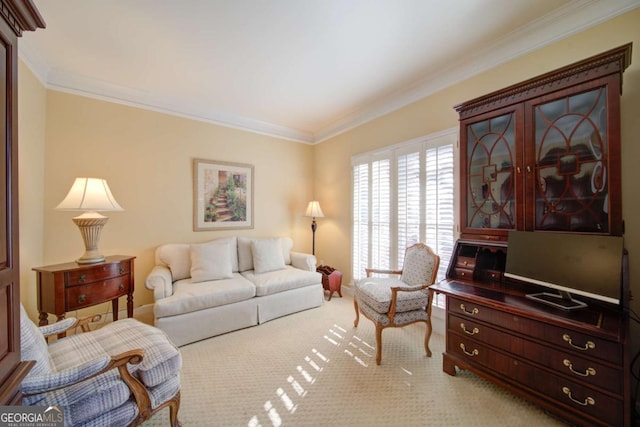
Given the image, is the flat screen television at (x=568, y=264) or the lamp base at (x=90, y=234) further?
the lamp base at (x=90, y=234)

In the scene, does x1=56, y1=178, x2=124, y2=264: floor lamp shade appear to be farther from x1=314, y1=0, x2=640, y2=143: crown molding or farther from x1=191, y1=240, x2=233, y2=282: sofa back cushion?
x1=314, y1=0, x2=640, y2=143: crown molding

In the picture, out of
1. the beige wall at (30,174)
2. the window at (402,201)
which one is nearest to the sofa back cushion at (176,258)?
the beige wall at (30,174)

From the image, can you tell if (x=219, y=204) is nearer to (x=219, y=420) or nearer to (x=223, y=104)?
(x=223, y=104)

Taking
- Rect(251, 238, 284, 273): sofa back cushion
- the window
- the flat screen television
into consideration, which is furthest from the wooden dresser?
Rect(251, 238, 284, 273): sofa back cushion

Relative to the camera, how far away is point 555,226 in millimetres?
1672

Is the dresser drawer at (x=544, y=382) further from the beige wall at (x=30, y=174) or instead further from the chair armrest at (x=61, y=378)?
the beige wall at (x=30, y=174)

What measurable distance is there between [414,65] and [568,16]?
43.9 inches

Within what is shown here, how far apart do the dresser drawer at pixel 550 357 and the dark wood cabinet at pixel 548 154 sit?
717 millimetres

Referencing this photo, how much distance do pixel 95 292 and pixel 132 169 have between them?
4.86 feet

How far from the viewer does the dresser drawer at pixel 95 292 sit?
215 cm

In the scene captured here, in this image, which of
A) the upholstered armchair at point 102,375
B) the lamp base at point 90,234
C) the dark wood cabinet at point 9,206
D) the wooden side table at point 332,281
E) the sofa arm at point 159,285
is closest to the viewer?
the dark wood cabinet at point 9,206

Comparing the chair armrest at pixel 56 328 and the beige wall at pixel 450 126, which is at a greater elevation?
the beige wall at pixel 450 126

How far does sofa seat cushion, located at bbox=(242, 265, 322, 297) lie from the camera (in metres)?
3.01

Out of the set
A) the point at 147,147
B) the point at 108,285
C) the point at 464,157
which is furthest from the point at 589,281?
the point at 147,147
